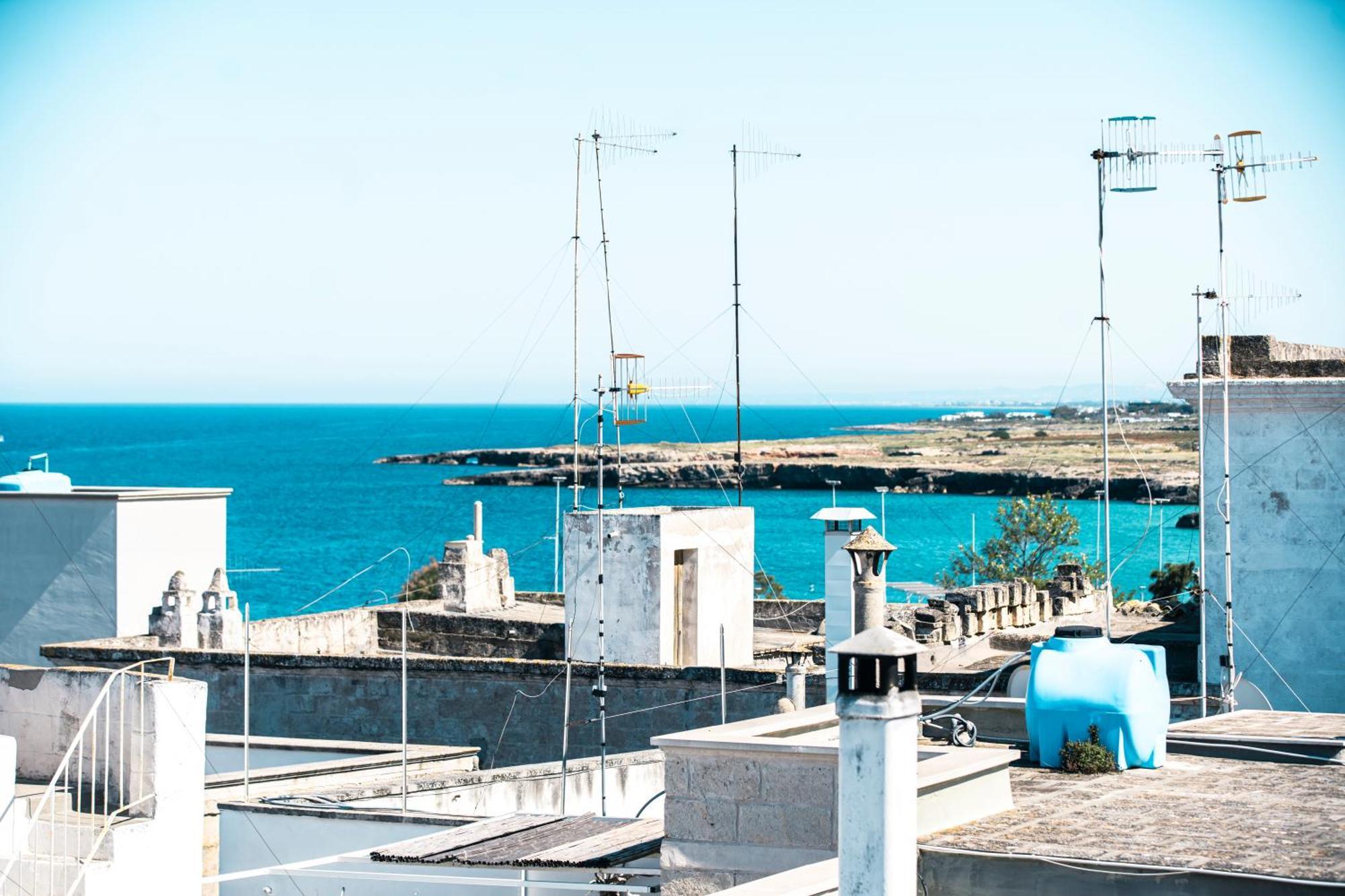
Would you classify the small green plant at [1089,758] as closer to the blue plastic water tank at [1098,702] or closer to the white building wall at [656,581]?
the blue plastic water tank at [1098,702]

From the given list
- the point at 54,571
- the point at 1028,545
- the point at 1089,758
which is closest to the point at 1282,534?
the point at 1089,758

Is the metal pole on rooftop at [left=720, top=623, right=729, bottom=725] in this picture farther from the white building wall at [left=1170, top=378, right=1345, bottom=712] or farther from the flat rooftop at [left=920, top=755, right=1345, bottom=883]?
the flat rooftop at [left=920, top=755, right=1345, bottom=883]

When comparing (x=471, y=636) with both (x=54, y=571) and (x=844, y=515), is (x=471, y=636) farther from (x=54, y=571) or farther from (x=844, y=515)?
(x=844, y=515)

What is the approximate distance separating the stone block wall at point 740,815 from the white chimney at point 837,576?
24.3 feet

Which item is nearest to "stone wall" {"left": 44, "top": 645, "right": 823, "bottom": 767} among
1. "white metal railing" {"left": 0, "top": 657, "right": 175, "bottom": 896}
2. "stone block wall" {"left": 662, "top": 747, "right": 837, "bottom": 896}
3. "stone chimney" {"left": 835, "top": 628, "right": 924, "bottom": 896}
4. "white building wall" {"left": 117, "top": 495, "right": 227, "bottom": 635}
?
"white building wall" {"left": 117, "top": 495, "right": 227, "bottom": 635}

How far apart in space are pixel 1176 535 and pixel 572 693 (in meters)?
128

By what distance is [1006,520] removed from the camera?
77.4m

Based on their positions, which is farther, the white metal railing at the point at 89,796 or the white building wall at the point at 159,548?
the white building wall at the point at 159,548

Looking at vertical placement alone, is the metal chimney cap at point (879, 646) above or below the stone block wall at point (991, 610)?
above

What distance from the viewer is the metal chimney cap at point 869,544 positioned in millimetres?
14828

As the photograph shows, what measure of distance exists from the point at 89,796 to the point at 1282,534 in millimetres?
16085

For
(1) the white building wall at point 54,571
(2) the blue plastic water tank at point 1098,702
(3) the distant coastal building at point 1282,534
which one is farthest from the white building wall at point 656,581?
(1) the white building wall at point 54,571

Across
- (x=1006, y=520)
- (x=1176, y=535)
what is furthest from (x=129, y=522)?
(x=1176, y=535)

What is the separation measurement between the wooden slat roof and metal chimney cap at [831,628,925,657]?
15.5ft
